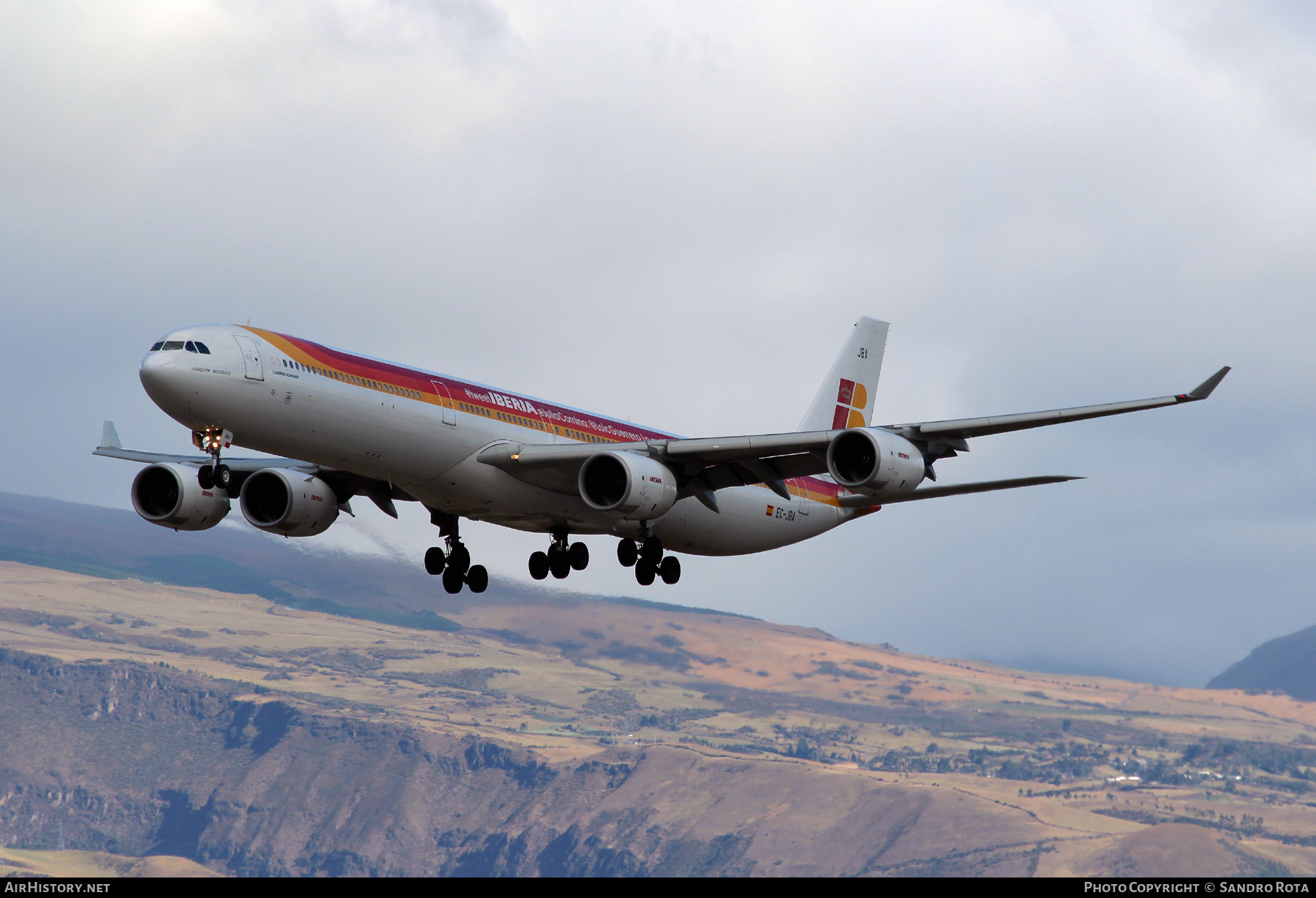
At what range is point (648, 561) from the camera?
149 feet

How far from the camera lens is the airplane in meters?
36.4

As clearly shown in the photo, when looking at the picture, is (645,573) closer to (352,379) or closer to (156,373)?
(352,379)

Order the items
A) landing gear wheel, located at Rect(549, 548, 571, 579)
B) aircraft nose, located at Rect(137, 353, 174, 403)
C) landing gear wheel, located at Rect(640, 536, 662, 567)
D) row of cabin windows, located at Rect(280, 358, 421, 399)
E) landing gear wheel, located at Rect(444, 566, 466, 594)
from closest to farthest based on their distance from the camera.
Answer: aircraft nose, located at Rect(137, 353, 174, 403) < row of cabin windows, located at Rect(280, 358, 421, 399) < landing gear wheel, located at Rect(640, 536, 662, 567) < landing gear wheel, located at Rect(549, 548, 571, 579) < landing gear wheel, located at Rect(444, 566, 466, 594)

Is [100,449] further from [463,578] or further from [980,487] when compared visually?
[980,487]

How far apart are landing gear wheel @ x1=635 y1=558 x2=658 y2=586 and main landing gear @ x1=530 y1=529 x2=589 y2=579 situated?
5.28 feet

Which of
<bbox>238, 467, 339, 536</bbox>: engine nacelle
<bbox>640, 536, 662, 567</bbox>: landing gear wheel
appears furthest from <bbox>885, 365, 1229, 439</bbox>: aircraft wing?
<bbox>238, 467, 339, 536</bbox>: engine nacelle

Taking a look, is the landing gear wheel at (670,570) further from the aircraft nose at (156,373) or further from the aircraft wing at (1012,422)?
the aircraft nose at (156,373)

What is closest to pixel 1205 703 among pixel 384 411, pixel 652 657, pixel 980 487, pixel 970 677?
pixel 970 677

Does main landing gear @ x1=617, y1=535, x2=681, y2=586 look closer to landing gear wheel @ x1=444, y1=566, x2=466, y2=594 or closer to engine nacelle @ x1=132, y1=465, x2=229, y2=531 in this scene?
landing gear wheel @ x1=444, y1=566, x2=466, y2=594

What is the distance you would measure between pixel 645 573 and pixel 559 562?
265 cm

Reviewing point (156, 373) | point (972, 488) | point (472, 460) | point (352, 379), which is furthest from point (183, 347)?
point (972, 488)

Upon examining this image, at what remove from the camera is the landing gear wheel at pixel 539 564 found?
4578 centimetres

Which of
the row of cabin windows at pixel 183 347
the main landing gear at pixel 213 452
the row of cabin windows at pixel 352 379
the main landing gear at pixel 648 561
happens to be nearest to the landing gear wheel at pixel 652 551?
the main landing gear at pixel 648 561
